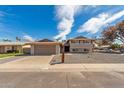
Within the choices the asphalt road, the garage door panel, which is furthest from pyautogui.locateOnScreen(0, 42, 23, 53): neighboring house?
the asphalt road

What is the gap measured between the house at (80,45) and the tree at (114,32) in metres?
A: 7.40

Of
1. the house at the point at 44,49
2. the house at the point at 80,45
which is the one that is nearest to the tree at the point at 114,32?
the house at the point at 80,45

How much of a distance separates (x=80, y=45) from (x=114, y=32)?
40.6ft

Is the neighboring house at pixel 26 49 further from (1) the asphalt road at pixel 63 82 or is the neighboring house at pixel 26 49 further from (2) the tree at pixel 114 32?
(1) the asphalt road at pixel 63 82

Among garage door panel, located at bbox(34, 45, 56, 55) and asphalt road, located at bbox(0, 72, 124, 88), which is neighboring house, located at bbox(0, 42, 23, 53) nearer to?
garage door panel, located at bbox(34, 45, 56, 55)

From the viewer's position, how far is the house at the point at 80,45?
48.4m

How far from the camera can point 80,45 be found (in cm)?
4881

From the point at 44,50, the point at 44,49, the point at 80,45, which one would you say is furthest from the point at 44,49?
the point at 80,45

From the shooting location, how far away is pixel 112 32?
170 feet

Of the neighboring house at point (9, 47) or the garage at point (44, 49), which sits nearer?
the garage at point (44, 49)
